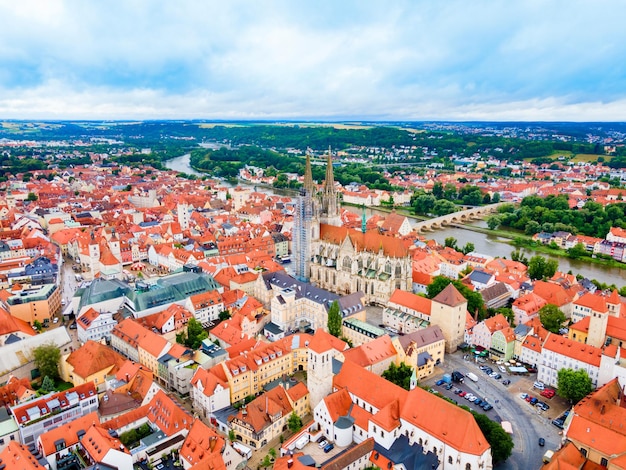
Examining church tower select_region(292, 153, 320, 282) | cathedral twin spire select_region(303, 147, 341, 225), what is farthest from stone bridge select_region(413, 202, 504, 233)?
church tower select_region(292, 153, 320, 282)

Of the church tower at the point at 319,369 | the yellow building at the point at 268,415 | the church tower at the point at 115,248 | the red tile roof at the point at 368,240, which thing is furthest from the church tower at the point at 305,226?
the yellow building at the point at 268,415

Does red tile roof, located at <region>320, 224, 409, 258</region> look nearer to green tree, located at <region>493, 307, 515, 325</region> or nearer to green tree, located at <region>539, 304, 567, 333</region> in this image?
green tree, located at <region>493, 307, 515, 325</region>

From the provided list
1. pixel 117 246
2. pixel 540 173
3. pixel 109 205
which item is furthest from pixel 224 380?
pixel 540 173

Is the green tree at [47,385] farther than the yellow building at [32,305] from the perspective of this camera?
No

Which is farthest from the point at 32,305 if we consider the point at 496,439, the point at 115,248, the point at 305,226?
the point at 496,439

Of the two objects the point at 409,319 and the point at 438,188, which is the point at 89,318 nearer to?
the point at 409,319

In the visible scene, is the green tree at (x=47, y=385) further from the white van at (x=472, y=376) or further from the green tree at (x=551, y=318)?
the green tree at (x=551, y=318)

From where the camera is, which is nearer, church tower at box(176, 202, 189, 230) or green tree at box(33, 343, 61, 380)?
green tree at box(33, 343, 61, 380)
